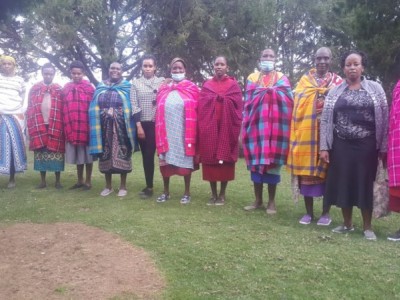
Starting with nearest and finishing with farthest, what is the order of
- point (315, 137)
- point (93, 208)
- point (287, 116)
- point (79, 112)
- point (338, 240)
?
point (338, 240), point (315, 137), point (287, 116), point (93, 208), point (79, 112)

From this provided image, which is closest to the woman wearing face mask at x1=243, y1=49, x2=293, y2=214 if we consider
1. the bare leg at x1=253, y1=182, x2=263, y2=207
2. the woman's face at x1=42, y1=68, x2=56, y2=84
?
the bare leg at x1=253, y1=182, x2=263, y2=207

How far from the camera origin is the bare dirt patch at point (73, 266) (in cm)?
372

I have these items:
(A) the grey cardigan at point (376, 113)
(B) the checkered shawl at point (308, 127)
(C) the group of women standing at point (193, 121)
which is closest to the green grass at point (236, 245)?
(C) the group of women standing at point (193, 121)

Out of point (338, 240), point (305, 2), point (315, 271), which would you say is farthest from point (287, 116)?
point (305, 2)

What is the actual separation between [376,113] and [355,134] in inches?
11.9

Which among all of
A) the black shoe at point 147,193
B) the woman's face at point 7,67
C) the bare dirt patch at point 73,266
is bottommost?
the bare dirt patch at point 73,266

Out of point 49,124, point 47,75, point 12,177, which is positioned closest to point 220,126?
point 49,124

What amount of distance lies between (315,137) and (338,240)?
1.23 metres

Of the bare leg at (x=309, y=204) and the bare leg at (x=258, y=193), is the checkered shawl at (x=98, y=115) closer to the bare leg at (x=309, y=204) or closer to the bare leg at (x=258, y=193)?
the bare leg at (x=258, y=193)

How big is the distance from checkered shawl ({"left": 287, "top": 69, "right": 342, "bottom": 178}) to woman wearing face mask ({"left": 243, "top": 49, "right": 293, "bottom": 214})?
1.05 ft

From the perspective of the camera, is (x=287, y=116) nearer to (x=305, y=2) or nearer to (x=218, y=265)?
(x=218, y=265)

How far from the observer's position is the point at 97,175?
9.72m

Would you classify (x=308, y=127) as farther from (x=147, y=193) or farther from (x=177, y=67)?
(x=147, y=193)

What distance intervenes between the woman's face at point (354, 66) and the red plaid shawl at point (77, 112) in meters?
4.24
